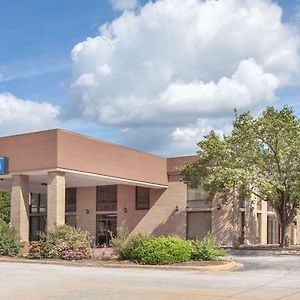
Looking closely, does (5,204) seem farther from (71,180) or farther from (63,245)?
(63,245)

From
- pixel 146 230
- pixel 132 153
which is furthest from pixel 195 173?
pixel 146 230

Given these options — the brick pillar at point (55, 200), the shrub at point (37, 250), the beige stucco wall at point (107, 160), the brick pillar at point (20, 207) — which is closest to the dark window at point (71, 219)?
the beige stucco wall at point (107, 160)

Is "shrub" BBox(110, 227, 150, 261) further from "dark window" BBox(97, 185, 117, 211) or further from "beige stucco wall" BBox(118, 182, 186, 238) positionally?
"dark window" BBox(97, 185, 117, 211)

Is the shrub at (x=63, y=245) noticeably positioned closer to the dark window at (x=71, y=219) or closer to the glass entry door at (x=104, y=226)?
the glass entry door at (x=104, y=226)

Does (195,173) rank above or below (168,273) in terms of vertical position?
above

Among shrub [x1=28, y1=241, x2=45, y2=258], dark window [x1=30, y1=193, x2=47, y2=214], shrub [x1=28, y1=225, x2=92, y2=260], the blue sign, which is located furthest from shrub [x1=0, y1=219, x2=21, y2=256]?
dark window [x1=30, y1=193, x2=47, y2=214]

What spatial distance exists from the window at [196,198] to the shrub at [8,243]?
13621 mm

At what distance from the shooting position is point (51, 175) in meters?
29.0

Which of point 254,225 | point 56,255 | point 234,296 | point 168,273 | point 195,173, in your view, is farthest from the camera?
point 254,225

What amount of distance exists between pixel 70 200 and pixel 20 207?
1198 centimetres

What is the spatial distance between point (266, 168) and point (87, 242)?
1188cm

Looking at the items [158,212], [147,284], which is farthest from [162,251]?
[158,212]

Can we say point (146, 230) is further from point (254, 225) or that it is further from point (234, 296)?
point (234, 296)

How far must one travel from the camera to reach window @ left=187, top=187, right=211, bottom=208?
37719 mm
